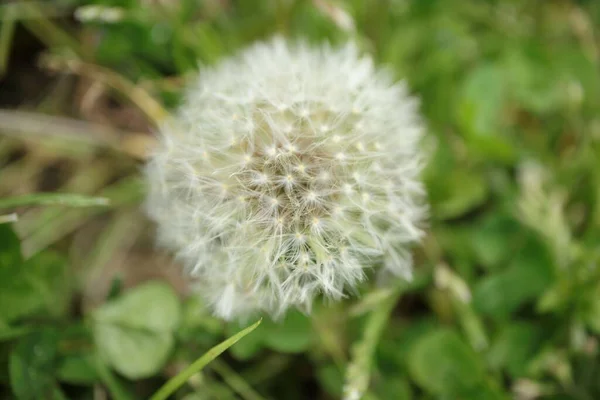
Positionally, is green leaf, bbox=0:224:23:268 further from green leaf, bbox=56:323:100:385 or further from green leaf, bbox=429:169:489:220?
green leaf, bbox=429:169:489:220

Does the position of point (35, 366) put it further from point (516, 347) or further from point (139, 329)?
point (516, 347)

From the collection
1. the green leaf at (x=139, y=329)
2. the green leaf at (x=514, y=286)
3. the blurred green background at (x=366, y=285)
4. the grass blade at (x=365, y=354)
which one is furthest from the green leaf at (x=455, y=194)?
the green leaf at (x=139, y=329)

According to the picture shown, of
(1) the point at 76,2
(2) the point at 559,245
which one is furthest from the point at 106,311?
(2) the point at 559,245

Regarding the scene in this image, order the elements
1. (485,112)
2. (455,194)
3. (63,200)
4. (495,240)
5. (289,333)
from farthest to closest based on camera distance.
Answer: (485,112), (455,194), (495,240), (289,333), (63,200)

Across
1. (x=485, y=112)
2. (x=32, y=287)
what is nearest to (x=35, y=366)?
(x=32, y=287)

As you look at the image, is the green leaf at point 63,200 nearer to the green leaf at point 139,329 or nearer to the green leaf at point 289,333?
the green leaf at point 139,329

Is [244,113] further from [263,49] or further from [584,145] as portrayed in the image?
[584,145]
